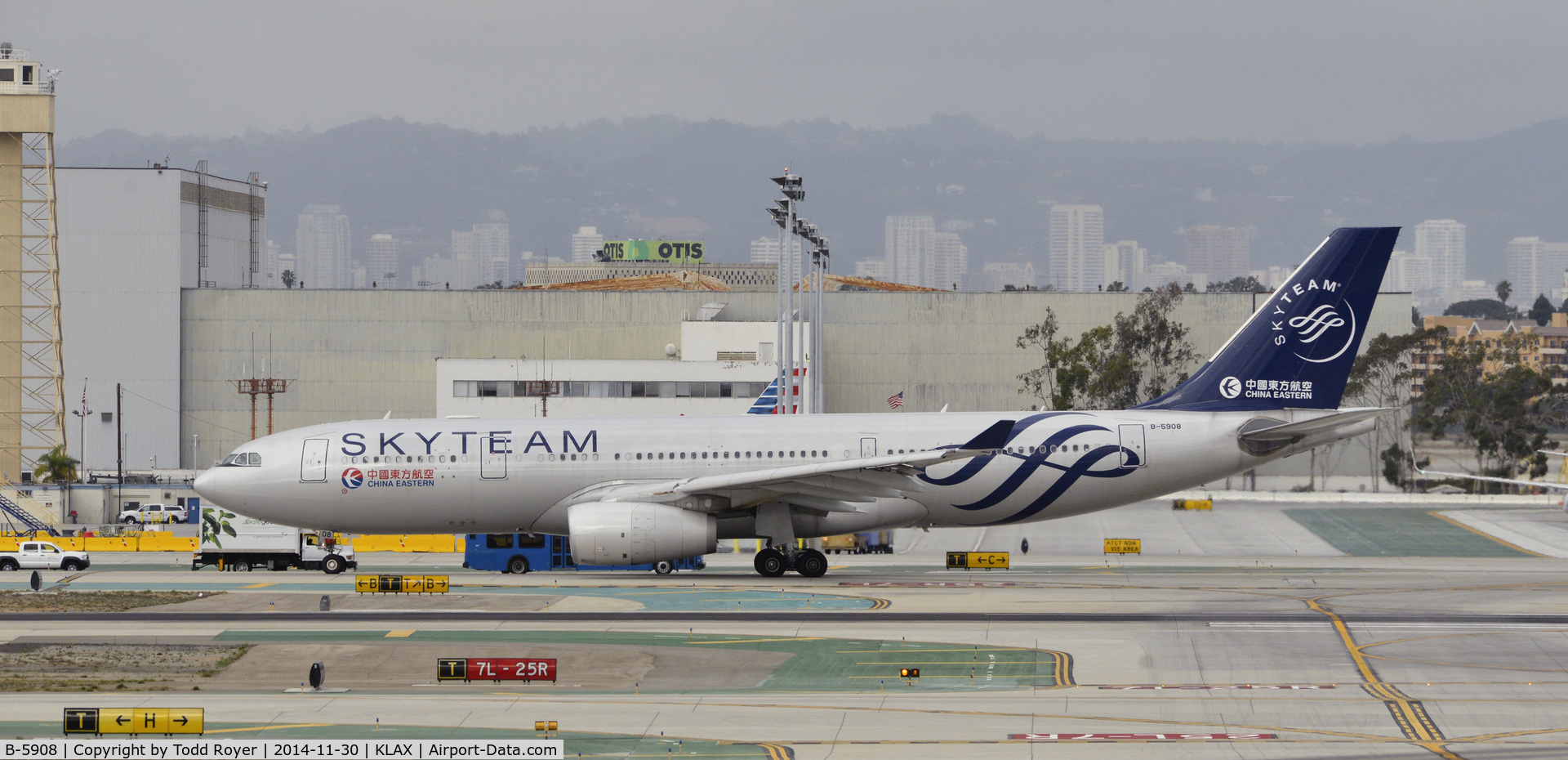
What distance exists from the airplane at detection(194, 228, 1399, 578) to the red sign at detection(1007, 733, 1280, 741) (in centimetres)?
1832

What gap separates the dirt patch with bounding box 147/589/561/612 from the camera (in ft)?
110

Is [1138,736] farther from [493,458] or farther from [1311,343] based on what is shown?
[493,458]

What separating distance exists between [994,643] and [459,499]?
56.8 feet

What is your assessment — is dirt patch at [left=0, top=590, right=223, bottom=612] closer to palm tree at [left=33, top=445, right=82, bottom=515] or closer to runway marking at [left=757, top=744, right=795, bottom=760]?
runway marking at [left=757, top=744, right=795, bottom=760]

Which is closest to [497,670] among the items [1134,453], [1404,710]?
[1404,710]

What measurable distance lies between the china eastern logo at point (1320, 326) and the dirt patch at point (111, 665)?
90.0ft

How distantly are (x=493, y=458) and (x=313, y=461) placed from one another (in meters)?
4.87

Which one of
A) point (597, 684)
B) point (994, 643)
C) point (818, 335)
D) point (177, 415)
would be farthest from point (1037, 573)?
point (177, 415)


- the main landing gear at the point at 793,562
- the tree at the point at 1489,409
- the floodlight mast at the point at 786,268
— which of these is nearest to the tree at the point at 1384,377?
the tree at the point at 1489,409

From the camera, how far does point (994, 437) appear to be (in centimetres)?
3569

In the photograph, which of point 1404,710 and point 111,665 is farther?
point 111,665

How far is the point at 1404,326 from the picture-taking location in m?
98.1

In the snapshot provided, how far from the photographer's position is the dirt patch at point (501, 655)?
2411 centimetres

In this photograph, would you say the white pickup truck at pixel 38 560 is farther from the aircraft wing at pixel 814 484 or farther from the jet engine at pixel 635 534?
the jet engine at pixel 635 534
